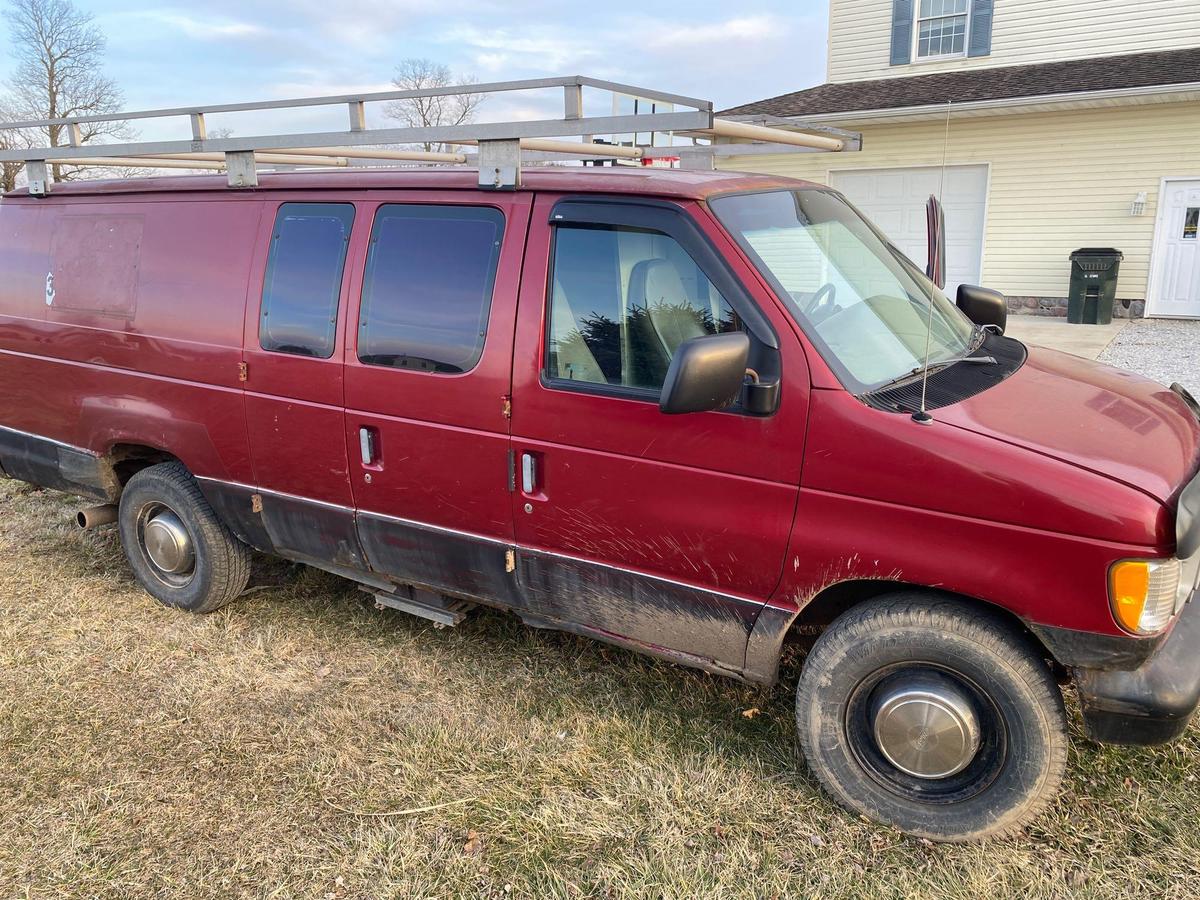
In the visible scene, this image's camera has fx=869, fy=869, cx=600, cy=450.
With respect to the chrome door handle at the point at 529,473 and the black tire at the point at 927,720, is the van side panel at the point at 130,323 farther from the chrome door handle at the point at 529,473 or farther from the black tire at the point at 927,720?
the black tire at the point at 927,720

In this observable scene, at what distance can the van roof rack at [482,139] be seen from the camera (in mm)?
3049

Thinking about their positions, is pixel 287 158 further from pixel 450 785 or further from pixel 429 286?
pixel 450 785

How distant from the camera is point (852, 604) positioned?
305 cm

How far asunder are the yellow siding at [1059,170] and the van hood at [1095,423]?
1217cm

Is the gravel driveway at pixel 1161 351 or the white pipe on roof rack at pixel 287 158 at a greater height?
the white pipe on roof rack at pixel 287 158

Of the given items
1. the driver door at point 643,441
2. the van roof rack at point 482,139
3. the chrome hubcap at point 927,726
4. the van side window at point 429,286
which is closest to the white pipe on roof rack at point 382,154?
the van roof rack at point 482,139

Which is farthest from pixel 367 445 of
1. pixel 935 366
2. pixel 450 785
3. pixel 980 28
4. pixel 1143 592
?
pixel 980 28

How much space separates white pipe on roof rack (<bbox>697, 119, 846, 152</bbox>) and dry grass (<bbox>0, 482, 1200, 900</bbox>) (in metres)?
2.30

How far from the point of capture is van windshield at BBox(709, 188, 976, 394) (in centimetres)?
295

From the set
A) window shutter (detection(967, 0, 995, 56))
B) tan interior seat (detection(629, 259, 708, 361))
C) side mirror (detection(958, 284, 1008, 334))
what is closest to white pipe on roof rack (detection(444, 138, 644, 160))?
tan interior seat (detection(629, 259, 708, 361))

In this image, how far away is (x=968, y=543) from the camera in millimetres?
2604

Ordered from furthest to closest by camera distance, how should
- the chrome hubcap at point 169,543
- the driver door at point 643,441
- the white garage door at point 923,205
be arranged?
the white garage door at point 923,205 → the chrome hubcap at point 169,543 → the driver door at point 643,441

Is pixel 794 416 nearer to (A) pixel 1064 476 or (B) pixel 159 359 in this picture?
(A) pixel 1064 476

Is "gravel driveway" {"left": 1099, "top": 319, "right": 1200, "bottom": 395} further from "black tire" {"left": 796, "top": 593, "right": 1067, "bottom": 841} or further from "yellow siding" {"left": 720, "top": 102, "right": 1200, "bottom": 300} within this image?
"black tire" {"left": 796, "top": 593, "right": 1067, "bottom": 841}
